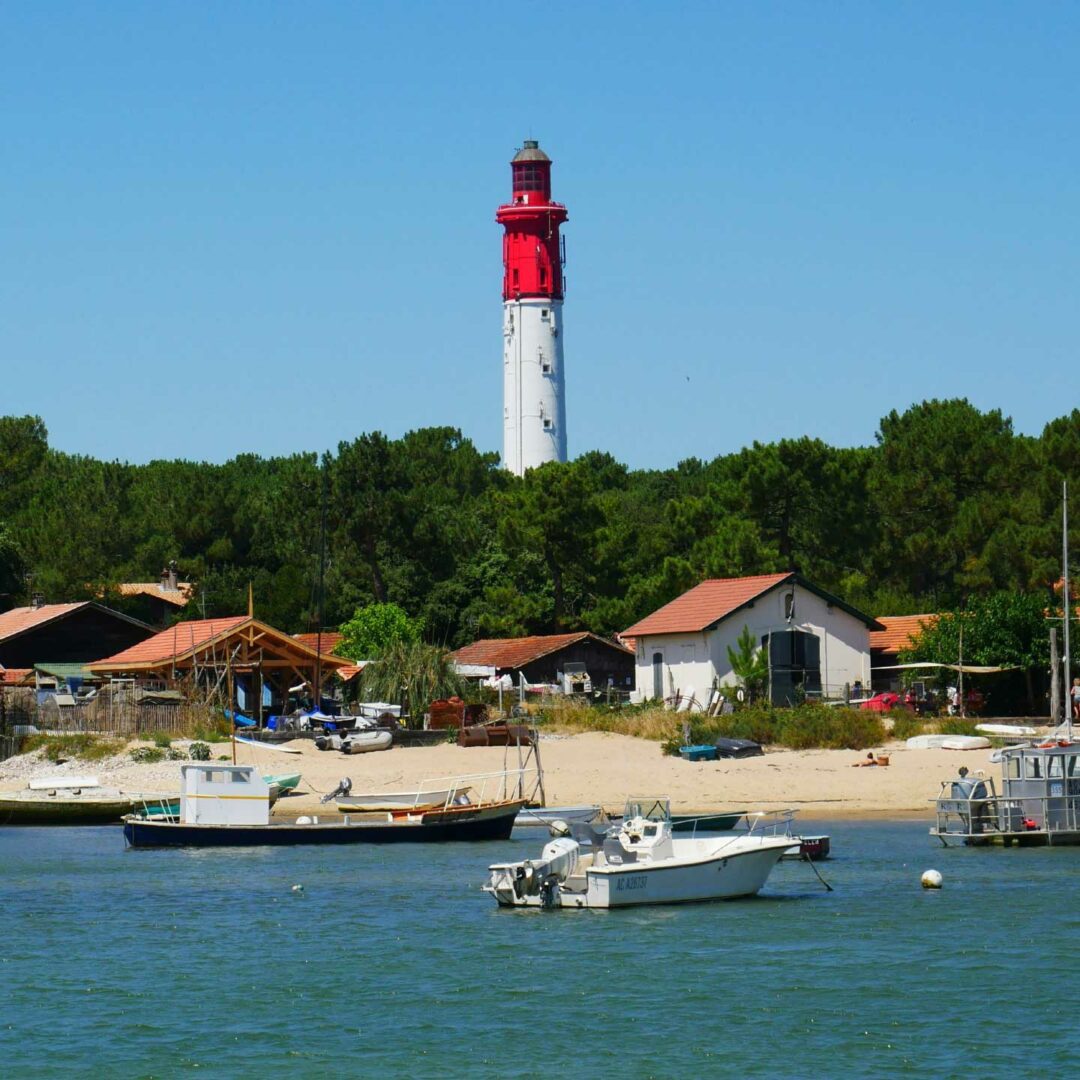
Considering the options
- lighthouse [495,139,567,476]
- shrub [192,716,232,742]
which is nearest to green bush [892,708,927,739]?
shrub [192,716,232,742]

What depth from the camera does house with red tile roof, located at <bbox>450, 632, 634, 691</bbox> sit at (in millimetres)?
73750

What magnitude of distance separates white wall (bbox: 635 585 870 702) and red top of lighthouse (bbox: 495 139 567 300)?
44.6 m

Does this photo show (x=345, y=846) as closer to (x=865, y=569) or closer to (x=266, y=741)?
(x=266, y=741)

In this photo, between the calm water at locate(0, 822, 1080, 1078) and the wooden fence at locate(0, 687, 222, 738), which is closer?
the calm water at locate(0, 822, 1080, 1078)

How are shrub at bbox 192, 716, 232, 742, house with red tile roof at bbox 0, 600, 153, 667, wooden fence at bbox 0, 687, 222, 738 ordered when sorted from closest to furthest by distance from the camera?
shrub at bbox 192, 716, 232, 742
wooden fence at bbox 0, 687, 222, 738
house with red tile roof at bbox 0, 600, 153, 667

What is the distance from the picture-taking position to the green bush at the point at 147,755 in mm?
58188

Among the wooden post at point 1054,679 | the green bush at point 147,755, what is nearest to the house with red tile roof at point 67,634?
the green bush at point 147,755

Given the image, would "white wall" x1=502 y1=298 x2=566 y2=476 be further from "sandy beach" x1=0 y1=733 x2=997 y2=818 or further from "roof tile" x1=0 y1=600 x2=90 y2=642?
"sandy beach" x1=0 y1=733 x2=997 y2=818

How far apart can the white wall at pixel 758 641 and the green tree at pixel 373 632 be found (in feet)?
38.8

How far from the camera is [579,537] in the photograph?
80562 millimetres

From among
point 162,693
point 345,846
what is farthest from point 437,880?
point 162,693

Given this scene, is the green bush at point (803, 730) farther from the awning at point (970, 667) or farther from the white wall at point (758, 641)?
the white wall at point (758, 641)

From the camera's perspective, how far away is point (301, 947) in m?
32.4

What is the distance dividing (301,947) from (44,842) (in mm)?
19881
